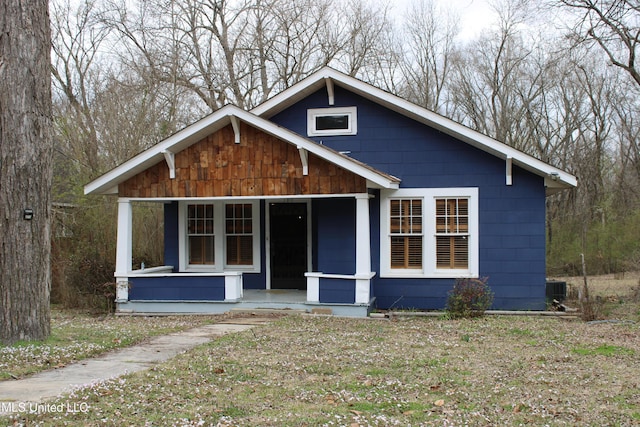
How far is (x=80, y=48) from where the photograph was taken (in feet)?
95.5

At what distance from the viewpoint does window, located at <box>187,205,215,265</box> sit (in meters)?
15.7

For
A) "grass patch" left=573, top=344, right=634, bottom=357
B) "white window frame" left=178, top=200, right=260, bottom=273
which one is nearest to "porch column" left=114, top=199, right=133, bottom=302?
"white window frame" left=178, top=200, right=260, bottom=273

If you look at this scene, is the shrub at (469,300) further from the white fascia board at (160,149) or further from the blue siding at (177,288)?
the white fascia board at (160,149)

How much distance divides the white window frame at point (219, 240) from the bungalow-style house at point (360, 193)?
3.40ft

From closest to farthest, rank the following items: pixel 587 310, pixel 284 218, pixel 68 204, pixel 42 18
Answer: pixel 42 18 → pixel 587 310 → pixel 284 218 → pixel 68 204

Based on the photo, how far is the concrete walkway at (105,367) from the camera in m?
6.52

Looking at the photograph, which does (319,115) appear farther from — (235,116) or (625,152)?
(625,152)

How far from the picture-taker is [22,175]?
29.8 ft

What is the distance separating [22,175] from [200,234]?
6884mm

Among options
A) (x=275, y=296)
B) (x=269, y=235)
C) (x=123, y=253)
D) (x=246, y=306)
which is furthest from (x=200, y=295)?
(x=269, y=235)

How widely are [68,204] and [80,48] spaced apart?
13600 millimetres

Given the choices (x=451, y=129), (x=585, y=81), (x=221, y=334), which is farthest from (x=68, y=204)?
(x=585, y=81)

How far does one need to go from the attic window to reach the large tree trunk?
673 cm

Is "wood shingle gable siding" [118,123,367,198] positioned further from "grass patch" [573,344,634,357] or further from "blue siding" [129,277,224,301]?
"grass patch" [573,344,634,357]
